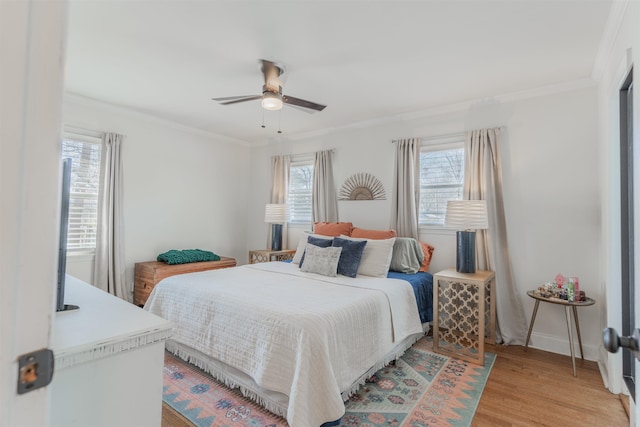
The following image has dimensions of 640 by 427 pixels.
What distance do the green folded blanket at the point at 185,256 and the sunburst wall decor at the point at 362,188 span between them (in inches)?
85.1

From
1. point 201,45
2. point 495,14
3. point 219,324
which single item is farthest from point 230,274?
point 495,14

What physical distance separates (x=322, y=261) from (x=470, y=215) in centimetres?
153

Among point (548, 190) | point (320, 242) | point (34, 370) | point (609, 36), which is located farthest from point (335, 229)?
point (34, 370)

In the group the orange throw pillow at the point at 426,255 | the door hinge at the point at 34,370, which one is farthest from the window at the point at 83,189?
the orange throw pillow at the point at 426,255

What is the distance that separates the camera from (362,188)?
14.2 ft

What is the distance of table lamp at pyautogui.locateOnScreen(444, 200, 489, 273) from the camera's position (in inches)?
116

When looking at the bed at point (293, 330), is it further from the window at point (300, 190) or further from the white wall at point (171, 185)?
the window at point (300, 190)

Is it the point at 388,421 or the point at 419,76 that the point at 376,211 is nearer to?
the point at 419,76

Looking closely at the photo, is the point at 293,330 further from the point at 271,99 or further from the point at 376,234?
the point at 376,234

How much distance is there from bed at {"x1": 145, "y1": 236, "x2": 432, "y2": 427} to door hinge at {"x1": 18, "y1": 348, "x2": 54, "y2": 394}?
4.53ft

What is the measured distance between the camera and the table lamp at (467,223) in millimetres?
2953

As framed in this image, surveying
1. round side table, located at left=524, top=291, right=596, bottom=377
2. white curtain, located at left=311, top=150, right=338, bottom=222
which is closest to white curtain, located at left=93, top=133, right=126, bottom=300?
white curtain, located at left=311, top=150, right=338, bottom=222

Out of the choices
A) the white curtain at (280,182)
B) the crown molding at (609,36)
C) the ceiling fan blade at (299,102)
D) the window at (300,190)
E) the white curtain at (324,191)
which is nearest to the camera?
the crown molding at (609,36)

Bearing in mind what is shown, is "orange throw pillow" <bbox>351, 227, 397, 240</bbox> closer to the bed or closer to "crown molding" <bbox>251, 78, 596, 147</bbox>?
the bed
